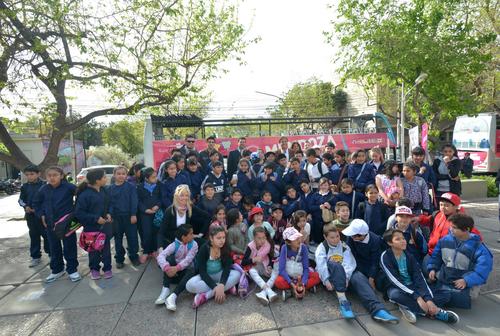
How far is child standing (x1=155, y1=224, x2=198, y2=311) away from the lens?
3802 mm

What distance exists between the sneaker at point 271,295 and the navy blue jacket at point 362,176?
2.63 meters

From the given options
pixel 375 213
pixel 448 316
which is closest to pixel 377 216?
pixel 375 213

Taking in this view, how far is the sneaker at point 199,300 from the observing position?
3549 millimetres

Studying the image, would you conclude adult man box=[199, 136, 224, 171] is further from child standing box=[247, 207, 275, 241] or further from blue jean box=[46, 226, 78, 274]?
blue jean box=[46, 226, 78, 274]

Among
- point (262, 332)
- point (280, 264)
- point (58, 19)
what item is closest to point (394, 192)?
point (280, 264)

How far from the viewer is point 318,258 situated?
381cm

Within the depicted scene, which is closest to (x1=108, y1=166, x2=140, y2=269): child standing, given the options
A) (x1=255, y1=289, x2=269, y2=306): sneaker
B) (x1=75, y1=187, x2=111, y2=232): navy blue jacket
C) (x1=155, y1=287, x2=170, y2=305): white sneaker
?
(x1=75, y1=187, x2=111, y2=232): navy blue jacket

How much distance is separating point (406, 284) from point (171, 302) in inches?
106

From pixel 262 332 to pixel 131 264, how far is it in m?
2.84

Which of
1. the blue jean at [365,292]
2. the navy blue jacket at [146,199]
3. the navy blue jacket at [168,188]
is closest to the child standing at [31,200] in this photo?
the navy blue jacket at [146,199]

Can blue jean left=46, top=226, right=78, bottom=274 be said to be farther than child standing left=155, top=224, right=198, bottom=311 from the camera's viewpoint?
Yes

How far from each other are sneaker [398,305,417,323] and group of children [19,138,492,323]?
1 centimetres

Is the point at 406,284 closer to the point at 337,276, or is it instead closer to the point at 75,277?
the point at 337,276

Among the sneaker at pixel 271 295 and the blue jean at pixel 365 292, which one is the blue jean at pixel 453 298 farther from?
the sneaker at pixel 271 295
